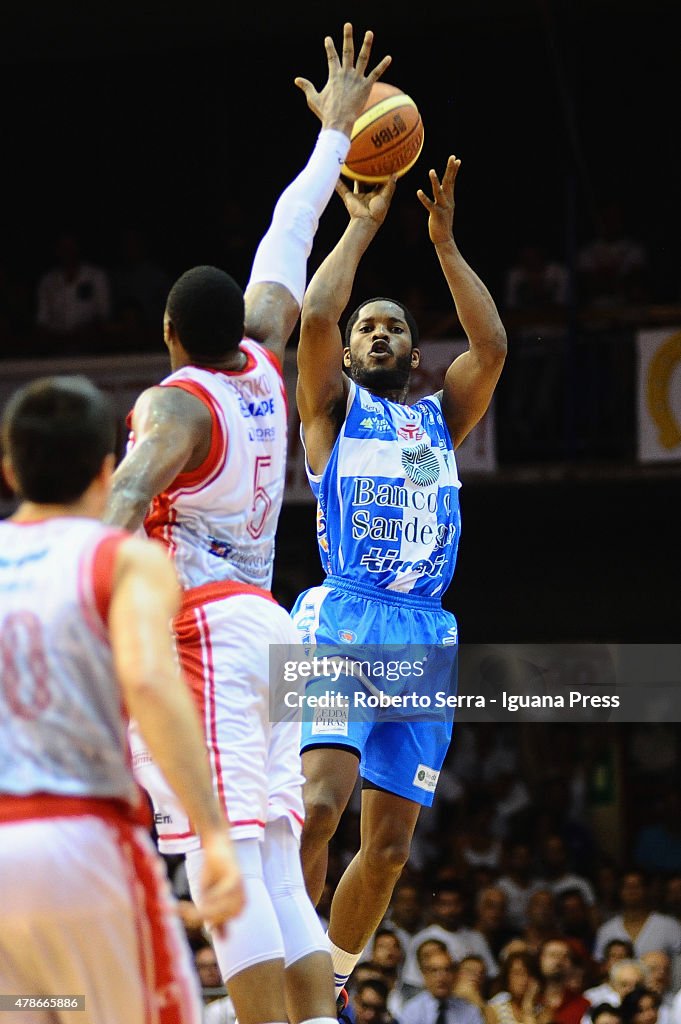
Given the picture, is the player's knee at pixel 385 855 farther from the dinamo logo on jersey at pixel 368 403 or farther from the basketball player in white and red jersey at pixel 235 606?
the dinamo logo on jersey at pixel 368 403

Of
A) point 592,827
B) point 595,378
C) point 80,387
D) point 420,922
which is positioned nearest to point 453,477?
point 80,387

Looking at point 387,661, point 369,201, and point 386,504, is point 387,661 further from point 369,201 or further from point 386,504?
point 369,201

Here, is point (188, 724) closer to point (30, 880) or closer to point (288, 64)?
point (30, 880)

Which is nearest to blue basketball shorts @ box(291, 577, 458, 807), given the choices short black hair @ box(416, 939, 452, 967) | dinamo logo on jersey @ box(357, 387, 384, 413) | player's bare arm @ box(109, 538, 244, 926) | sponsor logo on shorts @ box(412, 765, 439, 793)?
sponsor logo on shorts @ box(412, 765, 439, 793)

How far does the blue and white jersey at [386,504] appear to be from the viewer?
6.12m

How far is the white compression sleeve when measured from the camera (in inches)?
202

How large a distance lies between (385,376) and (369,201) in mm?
740

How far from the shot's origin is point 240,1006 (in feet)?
13.8

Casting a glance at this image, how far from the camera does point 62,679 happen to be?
10.4 ft

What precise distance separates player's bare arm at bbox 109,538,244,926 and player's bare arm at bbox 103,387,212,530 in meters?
0.96

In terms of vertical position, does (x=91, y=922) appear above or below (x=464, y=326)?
below

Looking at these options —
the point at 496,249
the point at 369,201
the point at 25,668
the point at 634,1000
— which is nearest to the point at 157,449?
the point at 25,668

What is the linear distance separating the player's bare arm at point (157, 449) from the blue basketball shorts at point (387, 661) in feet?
5.84

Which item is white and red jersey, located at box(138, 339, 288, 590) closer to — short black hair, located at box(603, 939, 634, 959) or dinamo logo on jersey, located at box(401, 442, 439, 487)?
dinamo logo on jersey, located at box(401, 442, 439, 487)
